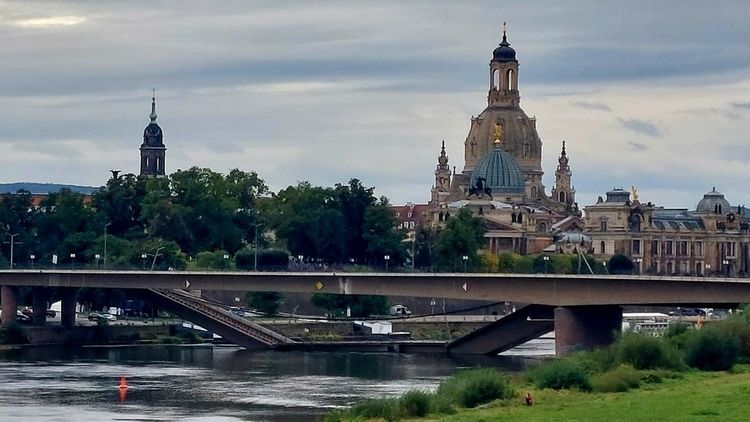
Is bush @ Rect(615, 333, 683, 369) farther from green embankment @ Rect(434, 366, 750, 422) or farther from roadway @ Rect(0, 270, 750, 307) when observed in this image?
roadway @ Rect(0, 270, 750, 307)

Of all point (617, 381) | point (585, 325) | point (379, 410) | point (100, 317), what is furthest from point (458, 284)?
point (379, 410)

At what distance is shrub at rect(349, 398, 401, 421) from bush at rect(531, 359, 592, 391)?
24.1ft

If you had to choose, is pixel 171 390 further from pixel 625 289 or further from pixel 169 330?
pixel 169 330

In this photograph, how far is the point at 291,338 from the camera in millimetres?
135750

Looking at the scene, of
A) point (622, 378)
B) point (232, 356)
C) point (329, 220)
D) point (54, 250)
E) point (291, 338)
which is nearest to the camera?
point (622, 378)

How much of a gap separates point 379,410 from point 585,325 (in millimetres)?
39852

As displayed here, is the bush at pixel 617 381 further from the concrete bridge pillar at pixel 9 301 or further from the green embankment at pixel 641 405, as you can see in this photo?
the concrete bridge pillar at pixel 9 301

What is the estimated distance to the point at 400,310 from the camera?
17238cm

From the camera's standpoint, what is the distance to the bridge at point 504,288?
4208 inches

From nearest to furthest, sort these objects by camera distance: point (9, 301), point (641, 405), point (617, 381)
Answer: point (641, 405), point (617, 381), point (9, 301)

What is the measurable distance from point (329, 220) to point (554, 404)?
348 feet

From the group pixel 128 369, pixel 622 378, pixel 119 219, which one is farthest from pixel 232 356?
pixel 119 219

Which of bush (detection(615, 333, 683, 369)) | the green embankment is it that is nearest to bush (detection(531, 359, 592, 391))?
the green embankment

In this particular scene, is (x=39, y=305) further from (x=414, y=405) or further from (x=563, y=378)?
(x=414, y=405)
